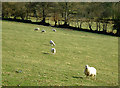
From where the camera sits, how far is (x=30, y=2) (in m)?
75.6

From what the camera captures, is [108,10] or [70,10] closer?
[108,10]

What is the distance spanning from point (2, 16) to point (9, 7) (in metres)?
4.73

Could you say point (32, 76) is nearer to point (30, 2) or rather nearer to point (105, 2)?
point (105, 2)

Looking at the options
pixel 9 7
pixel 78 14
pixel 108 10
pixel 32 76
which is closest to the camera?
pixel 32 76

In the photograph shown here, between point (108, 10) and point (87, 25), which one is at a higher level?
point (108, 10)

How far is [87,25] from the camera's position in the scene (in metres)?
66.4

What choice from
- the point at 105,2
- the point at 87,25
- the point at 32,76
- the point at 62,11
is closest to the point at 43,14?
the point at 62,11

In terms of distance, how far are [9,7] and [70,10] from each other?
2488 centimetres

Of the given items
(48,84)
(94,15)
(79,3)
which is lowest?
(48,84)

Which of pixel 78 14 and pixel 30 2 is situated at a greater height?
pixel 30 2

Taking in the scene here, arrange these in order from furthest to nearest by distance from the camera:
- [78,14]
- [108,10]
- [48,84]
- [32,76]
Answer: [78,14] < [108,10] < [32,76] < [48,84]

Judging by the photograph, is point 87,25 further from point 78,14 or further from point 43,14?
point 43,14

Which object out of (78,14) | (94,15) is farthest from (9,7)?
(94,15)

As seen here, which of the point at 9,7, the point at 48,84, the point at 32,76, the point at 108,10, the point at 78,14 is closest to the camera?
the point at 48,84
